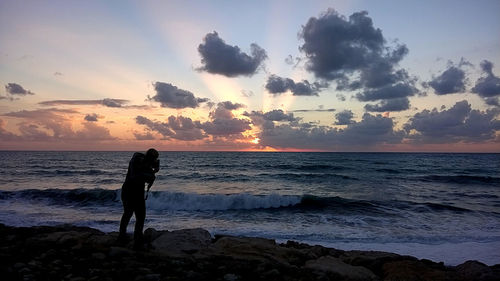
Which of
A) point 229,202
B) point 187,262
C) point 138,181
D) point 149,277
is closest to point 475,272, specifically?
point 187,262

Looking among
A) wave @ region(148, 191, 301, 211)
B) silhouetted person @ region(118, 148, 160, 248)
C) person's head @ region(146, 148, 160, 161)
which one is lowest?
wave @ region(148, 191, 301, 211)

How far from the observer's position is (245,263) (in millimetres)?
6234

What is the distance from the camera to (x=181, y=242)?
7535 millimetres

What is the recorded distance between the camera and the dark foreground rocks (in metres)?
5.24

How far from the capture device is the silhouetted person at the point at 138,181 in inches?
245

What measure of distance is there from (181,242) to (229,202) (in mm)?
14017

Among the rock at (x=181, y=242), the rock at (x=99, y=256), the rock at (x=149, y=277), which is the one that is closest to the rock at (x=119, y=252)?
the rock at (x=99, y=256)

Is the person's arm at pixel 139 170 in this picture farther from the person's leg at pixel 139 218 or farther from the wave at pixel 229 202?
the wave at pixel 229 202

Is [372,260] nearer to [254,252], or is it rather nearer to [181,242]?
[254,252]

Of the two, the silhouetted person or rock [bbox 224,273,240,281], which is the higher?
the silhouetted person

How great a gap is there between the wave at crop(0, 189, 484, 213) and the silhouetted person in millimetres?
12730

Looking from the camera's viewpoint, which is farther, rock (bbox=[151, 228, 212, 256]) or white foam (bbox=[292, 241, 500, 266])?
white foam (bbox=[292, 241, 500, 266])

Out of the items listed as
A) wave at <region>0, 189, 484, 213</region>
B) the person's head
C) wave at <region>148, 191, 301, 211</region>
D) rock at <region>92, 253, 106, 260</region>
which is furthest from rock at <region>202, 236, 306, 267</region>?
wave at <region>148, 191, 301, 211</region>

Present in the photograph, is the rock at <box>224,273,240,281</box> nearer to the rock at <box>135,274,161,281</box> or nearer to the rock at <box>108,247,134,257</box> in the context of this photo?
the rock at <box>135,274,161,281</box>
